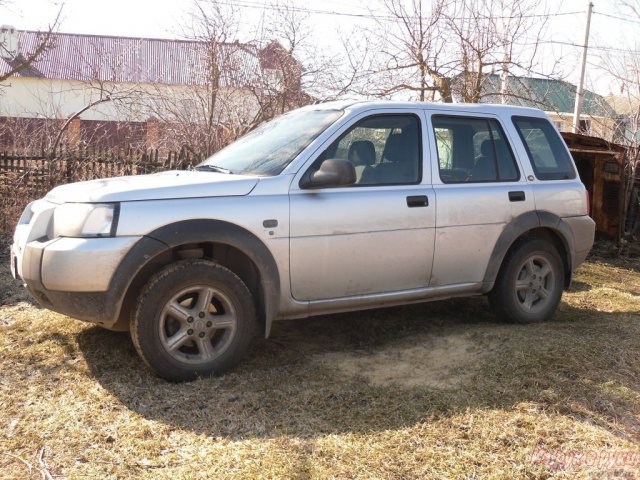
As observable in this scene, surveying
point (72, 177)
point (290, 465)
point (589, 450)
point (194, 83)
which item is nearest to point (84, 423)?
point (290, 465)

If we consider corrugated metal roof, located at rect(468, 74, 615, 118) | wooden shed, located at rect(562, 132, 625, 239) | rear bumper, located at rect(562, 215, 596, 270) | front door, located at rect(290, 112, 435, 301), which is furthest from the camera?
corrugated metal roof, located at rect(468, 74, 615, 118)

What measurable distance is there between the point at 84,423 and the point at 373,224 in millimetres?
2304

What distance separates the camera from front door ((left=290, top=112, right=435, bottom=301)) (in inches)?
175

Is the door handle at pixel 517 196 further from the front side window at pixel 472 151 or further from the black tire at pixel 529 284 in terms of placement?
the black tire at pixel 529 284

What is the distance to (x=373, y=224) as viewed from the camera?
465 centimetres

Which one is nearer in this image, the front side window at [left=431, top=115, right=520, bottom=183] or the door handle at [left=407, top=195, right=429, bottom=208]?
the door handle at [left=407, top=195, right=429, bottom=208]

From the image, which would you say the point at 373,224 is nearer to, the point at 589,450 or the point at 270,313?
the point at 270,313

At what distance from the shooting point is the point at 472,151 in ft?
17.7

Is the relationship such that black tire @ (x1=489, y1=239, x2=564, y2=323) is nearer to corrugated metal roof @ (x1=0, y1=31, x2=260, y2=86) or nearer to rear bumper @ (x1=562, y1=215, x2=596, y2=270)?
rear bumper @ (x1=562, y1=215, x2=596, y2=270)

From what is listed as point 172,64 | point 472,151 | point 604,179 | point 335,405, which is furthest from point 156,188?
point 172,64

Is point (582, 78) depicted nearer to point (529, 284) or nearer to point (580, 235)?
point (580, 235)

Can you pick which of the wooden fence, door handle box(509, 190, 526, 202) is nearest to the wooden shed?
door handle box(509, 190, 526, 202)

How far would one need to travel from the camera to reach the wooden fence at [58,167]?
887 centimetres

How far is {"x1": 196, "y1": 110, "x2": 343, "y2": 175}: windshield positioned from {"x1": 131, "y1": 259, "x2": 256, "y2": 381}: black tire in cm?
88
